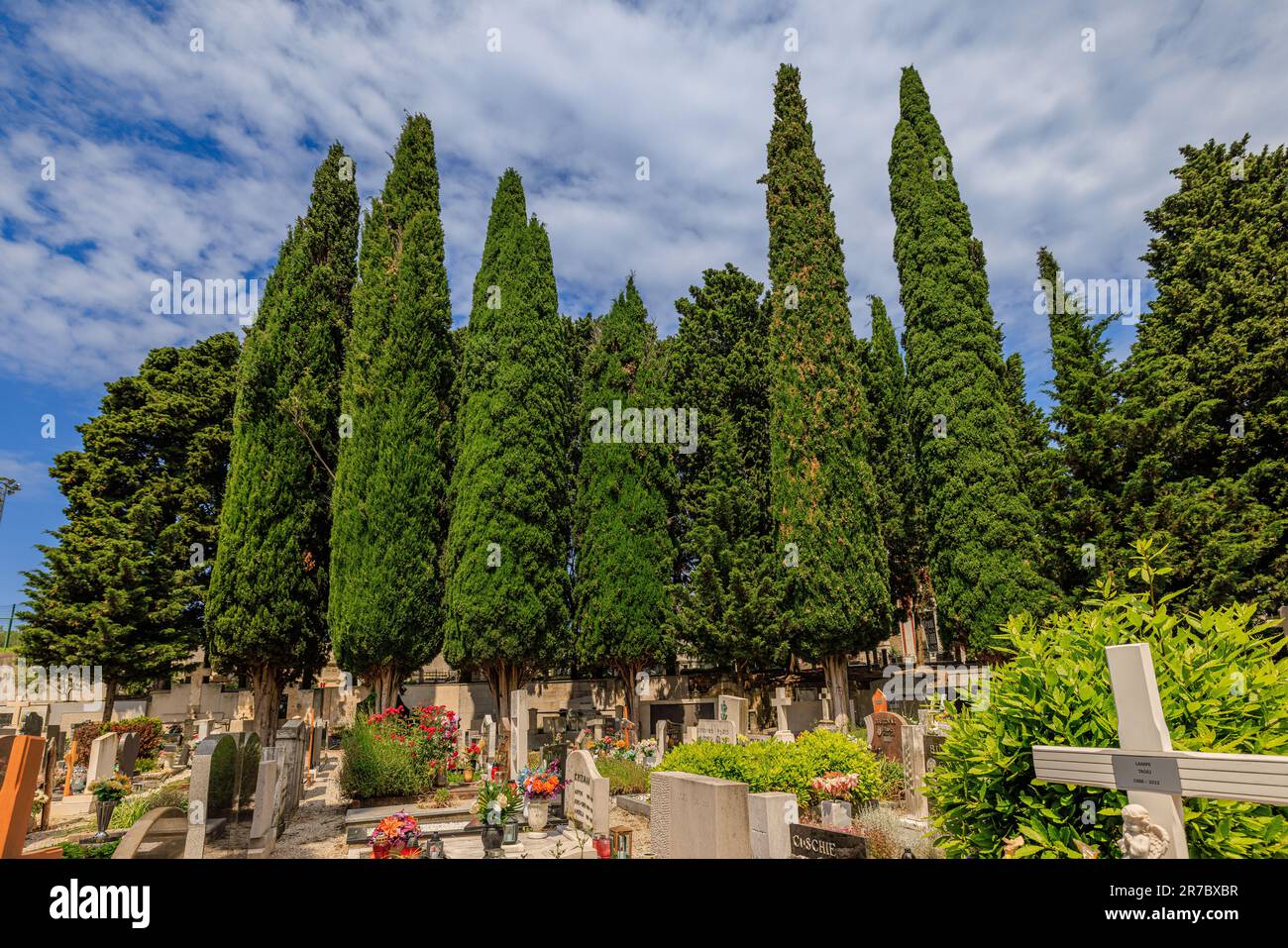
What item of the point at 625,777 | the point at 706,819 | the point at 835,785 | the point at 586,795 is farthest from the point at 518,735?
the point at 706,819

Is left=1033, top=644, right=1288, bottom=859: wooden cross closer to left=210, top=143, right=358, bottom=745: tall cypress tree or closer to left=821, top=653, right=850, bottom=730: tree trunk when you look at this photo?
left=821, top=653, right=850, bottom=730: tree trunk

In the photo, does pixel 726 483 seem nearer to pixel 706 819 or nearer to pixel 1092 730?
pixel 706 819

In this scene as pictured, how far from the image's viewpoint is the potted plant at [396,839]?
779 cm

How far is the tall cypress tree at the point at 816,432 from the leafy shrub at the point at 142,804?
14653 mm

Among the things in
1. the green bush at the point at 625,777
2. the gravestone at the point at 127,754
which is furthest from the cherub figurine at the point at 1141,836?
the gravestone at the point at 127,754

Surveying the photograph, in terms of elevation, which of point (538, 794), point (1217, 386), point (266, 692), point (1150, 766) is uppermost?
point (1217, 386)

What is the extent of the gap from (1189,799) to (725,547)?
16588 mm

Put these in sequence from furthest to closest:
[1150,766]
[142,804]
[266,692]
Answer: [266,692]
[142,804]
[1150,766]

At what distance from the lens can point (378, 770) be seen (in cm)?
1245

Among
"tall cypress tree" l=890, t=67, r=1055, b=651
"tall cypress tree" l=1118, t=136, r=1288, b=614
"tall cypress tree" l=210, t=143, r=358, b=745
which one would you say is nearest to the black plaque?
"tall cypress tree" l=1118, t=136, r=1288, b=614

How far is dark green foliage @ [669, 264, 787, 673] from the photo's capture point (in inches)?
769

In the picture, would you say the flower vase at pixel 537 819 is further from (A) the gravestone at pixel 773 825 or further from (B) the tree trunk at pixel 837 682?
(B) the tree trunk at pixel 837 682

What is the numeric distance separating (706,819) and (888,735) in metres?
9.31
